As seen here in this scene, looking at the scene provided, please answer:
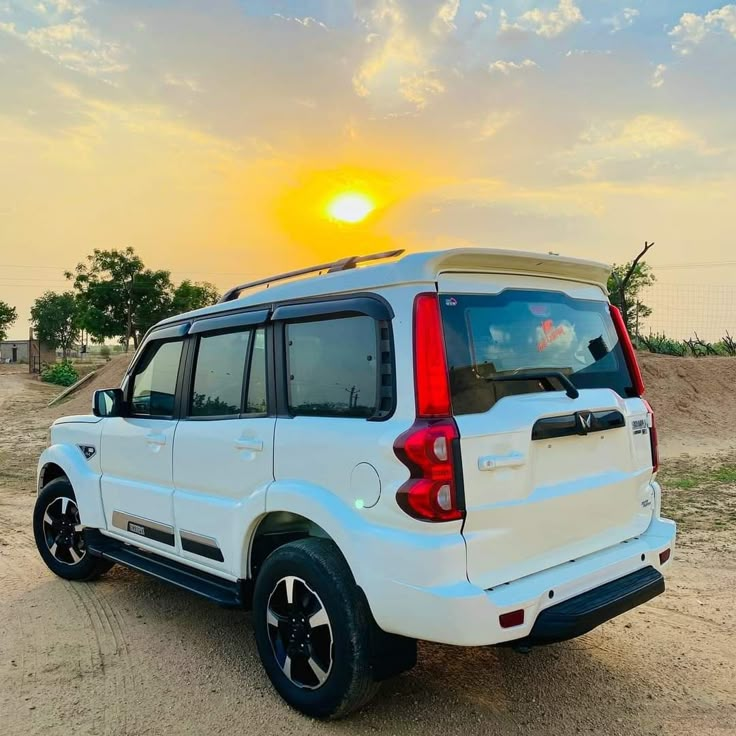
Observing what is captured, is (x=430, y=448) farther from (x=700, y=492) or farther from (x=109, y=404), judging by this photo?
(x=700, y=492)

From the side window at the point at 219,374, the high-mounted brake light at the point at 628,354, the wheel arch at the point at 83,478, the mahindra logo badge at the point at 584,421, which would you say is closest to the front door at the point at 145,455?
the wheel arch at the point at 83,478

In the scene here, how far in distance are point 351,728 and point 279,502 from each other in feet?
3.69

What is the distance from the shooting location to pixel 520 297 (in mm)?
3227

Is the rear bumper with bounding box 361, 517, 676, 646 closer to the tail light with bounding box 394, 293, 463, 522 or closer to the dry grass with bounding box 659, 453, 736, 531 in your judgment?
the tail light with bounding box 394, 293, 463, 522

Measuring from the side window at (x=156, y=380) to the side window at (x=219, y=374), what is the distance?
10.6 inches

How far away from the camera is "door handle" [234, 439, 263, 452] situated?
3416 mm

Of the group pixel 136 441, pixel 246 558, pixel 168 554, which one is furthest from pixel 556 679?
pixel 136 441

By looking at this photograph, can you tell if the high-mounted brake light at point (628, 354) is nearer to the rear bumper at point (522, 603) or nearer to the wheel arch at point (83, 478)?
the rear bumper at point (522, 603)

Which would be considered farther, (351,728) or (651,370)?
(651,370)

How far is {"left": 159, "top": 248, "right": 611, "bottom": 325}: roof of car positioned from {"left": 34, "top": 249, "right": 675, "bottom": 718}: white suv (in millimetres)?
12

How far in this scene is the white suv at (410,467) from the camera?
269 cm

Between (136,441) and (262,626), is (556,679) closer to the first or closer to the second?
(262,626)

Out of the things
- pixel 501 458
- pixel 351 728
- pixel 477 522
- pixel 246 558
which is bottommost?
pixel 351 728

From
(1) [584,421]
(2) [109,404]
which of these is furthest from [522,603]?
(2) [109,404]
